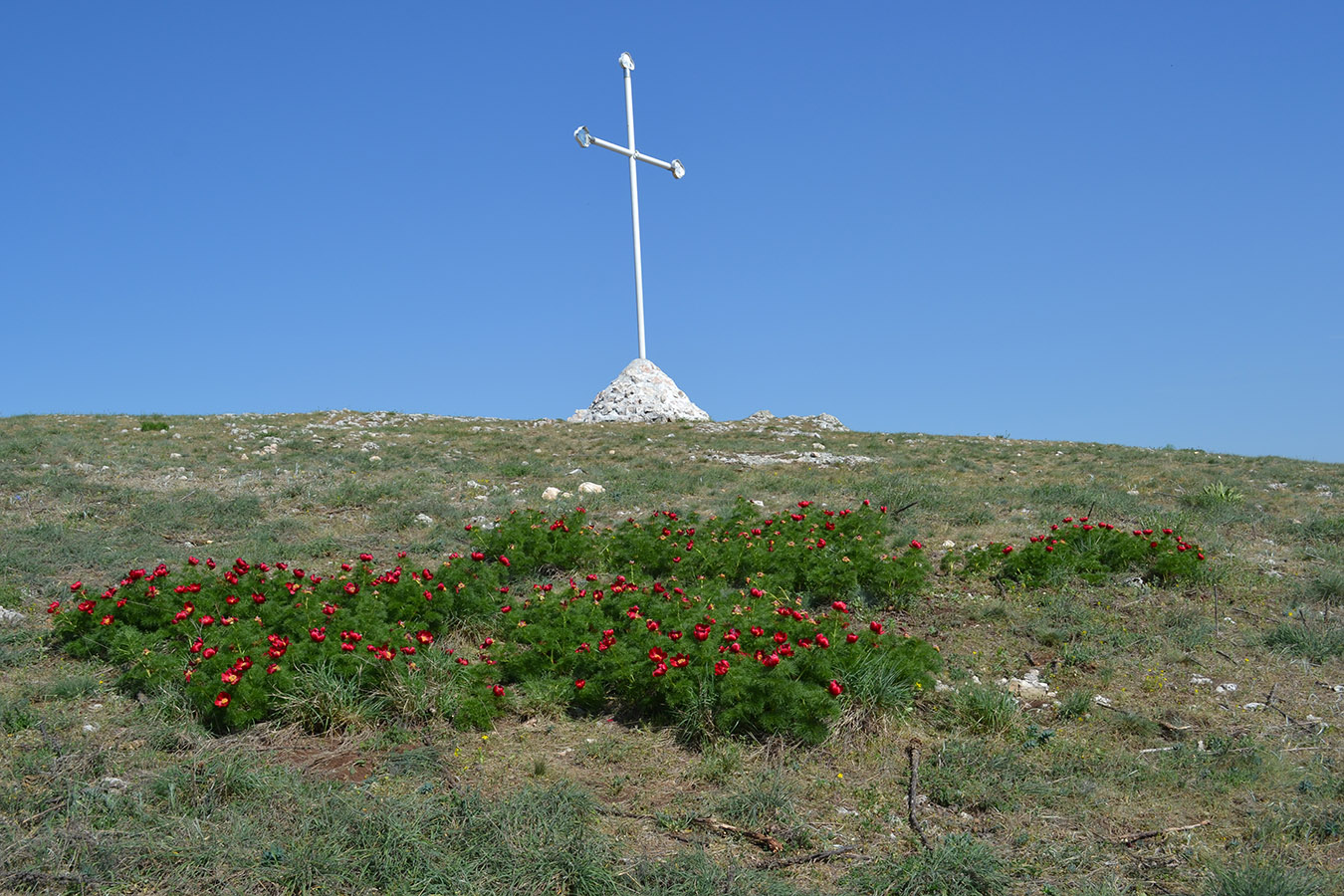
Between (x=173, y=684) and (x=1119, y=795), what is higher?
(x=173, y=684)

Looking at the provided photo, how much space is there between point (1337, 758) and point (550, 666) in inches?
199

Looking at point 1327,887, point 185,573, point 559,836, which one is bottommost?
point 1327,887

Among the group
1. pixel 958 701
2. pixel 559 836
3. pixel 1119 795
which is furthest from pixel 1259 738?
pixel 559 836

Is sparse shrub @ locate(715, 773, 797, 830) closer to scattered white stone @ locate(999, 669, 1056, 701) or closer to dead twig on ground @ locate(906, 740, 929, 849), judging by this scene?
dead twig on ground @ locate(906, 740, 929, 849)

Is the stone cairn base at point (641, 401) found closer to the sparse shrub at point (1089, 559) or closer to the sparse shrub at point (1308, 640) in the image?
the sparse shrub at point (1089, 559)

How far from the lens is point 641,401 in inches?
982

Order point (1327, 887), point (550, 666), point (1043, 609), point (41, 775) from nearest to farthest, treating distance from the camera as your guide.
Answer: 1. point (1327, 887)
2. point (41, 775)
3. point (550, 666)
4. point (1043, 609)

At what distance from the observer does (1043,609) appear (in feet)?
26.1

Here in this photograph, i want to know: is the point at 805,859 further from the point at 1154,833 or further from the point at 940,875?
the point at 1154,833

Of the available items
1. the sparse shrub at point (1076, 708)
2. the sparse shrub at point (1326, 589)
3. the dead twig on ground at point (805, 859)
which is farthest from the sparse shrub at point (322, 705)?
the sparse shrub at point (1326, 589)

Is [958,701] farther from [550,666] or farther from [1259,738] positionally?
[550,666]

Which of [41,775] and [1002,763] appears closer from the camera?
[41,775]

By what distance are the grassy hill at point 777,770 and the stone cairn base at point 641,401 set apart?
14448mm

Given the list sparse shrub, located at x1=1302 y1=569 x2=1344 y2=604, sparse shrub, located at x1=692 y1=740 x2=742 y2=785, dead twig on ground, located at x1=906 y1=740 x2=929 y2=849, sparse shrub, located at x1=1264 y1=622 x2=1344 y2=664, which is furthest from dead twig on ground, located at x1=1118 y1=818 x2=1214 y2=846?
sparse shrub, located at x1=1302 y1=569 x2=1344 y2=604
